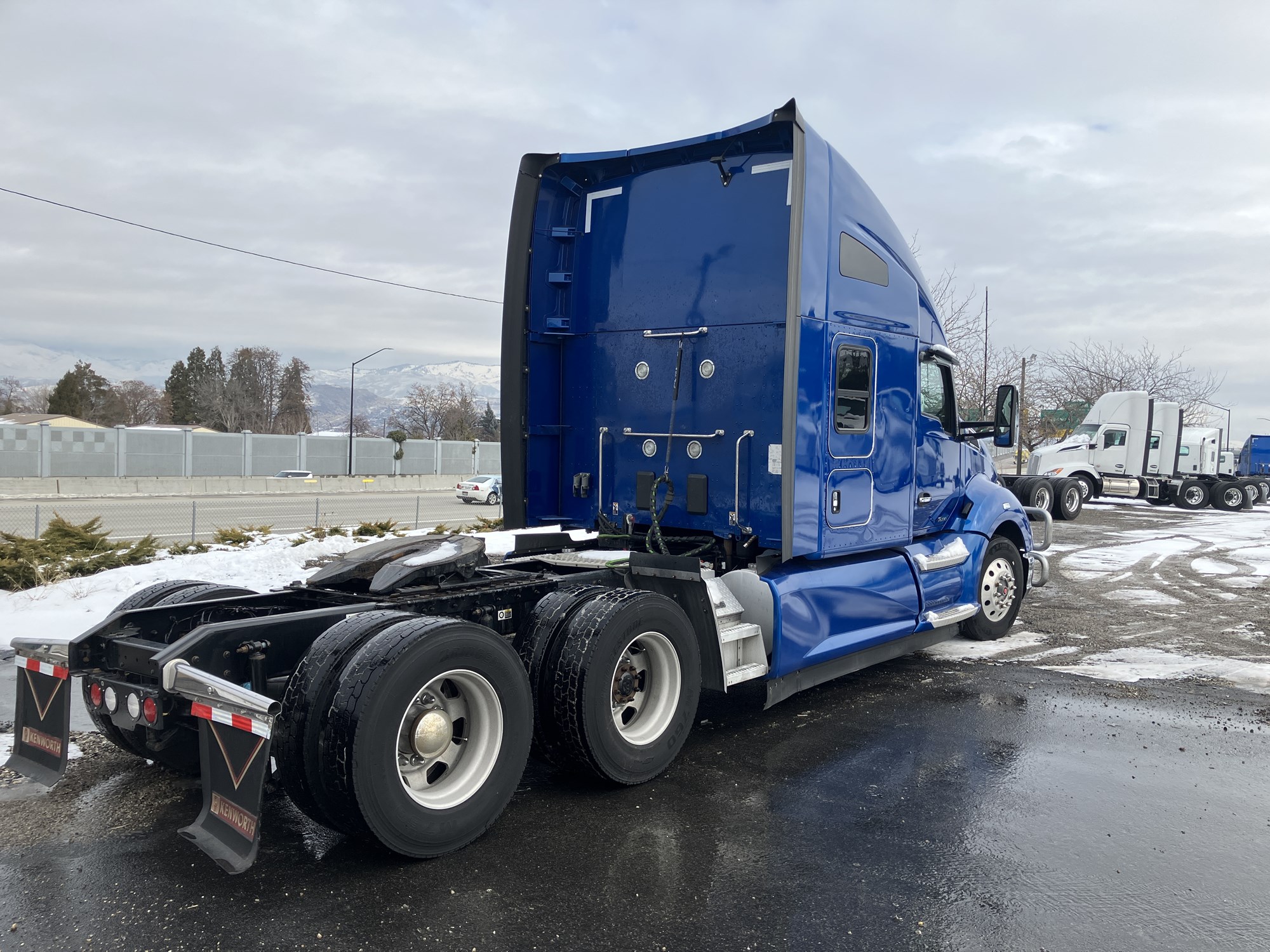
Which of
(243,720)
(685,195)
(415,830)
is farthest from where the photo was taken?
(685,195)

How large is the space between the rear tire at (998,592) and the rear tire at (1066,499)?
17.5 metres

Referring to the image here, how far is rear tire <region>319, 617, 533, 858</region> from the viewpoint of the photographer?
3689mm

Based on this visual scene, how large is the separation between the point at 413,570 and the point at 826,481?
107 inches

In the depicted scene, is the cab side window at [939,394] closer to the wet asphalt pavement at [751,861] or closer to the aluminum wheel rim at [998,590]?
the aluminum wheel rim at [998,590]

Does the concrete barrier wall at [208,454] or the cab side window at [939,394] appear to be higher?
the cab side window at [939,394]

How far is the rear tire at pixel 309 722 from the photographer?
147 inches

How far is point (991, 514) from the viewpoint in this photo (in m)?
8.20

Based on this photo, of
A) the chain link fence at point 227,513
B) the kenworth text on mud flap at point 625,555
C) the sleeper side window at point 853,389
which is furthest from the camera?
the chain link fence at point 227,513

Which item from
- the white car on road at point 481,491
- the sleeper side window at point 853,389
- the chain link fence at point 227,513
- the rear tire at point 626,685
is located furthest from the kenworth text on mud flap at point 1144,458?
the rear tire at point 626,685

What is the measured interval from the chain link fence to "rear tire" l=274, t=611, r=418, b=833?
49.8 ft

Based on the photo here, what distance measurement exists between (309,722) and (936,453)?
17.8 ft

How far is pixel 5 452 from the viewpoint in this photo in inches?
1421

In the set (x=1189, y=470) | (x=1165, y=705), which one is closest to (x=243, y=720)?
(x=1165, y=705)

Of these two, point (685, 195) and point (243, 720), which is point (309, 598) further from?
point (685, 195)
